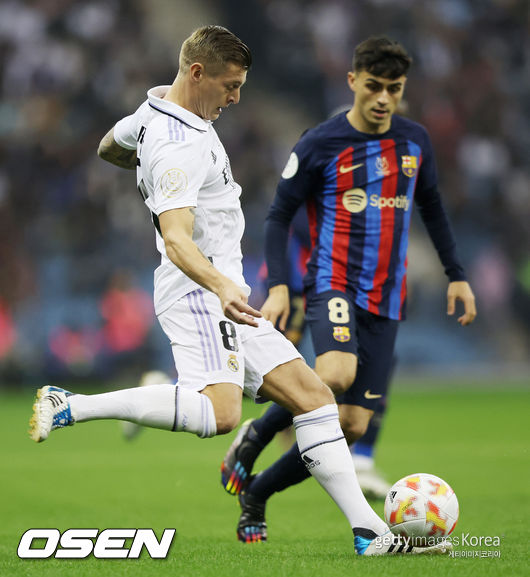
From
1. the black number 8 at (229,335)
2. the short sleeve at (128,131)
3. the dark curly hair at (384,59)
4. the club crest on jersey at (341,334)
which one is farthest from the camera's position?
the dark curly hair at (384,59)

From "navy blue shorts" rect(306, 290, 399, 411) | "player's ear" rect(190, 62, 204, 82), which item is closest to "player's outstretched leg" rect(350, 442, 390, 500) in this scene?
"navy blue shorts" rect(306, 290, 399, 411)

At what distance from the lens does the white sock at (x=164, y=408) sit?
3926 mm

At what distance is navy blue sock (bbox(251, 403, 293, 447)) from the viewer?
16.7 feet

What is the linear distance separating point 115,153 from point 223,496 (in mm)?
2730

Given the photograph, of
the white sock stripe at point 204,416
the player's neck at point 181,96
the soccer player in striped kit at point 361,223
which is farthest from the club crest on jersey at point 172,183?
the soccer player in striped kit at point 361,223

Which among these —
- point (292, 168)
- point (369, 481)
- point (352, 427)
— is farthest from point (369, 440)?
point (292, 168)

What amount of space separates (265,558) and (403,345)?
493 inches

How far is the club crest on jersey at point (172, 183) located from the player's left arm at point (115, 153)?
2.48 ft

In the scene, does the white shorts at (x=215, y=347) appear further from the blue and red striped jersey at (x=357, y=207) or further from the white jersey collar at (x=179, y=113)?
the blue and red striped jersey at (x=357, y=207)

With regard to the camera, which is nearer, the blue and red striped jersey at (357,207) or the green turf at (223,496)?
the green turf at (223,496)

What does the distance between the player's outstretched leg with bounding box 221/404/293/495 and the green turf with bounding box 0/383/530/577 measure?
0.26 meters

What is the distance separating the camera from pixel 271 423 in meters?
5.14

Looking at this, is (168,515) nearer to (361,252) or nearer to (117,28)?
(361,252)

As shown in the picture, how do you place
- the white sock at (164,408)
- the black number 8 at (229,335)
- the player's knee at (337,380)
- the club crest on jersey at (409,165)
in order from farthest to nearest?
1. the club crest on jersey at (409,165)
2. the player's knee at (337,380)
3. the black number 8 at (229,335)
4. the white sock at (164,408)
